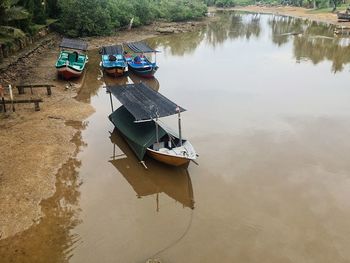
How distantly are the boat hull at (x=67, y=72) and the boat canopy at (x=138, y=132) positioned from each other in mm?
8624

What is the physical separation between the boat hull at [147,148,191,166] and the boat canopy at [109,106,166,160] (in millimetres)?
395

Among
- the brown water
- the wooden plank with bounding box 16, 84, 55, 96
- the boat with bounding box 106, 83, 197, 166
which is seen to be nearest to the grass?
the brown water

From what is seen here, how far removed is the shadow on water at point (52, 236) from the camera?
30.4 ft

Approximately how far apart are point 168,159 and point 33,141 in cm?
631

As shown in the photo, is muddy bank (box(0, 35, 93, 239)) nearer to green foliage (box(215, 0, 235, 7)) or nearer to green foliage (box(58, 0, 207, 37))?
green foliage (box(58, 0, 207, 37))

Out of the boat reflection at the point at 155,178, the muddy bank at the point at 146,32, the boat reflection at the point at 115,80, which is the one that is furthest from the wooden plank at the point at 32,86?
the muddy bank at the point at 146,32

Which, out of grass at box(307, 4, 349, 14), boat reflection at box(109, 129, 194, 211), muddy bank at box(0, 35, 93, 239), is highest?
grass at box(307, 4, 349, 14)

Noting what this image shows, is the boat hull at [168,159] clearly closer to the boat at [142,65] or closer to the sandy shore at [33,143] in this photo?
the sandy shore at [33,143]

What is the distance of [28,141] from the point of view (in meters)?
14.8

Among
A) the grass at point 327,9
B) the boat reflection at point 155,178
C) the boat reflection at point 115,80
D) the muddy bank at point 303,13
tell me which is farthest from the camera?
the grass at point 327,9

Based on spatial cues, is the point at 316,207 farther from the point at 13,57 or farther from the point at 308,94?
the point at 13,57

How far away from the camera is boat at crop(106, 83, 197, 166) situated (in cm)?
1316

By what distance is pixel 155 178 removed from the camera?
13.2m

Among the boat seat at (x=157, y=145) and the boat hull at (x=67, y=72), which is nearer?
the boat seat at (x=157, y=145)
